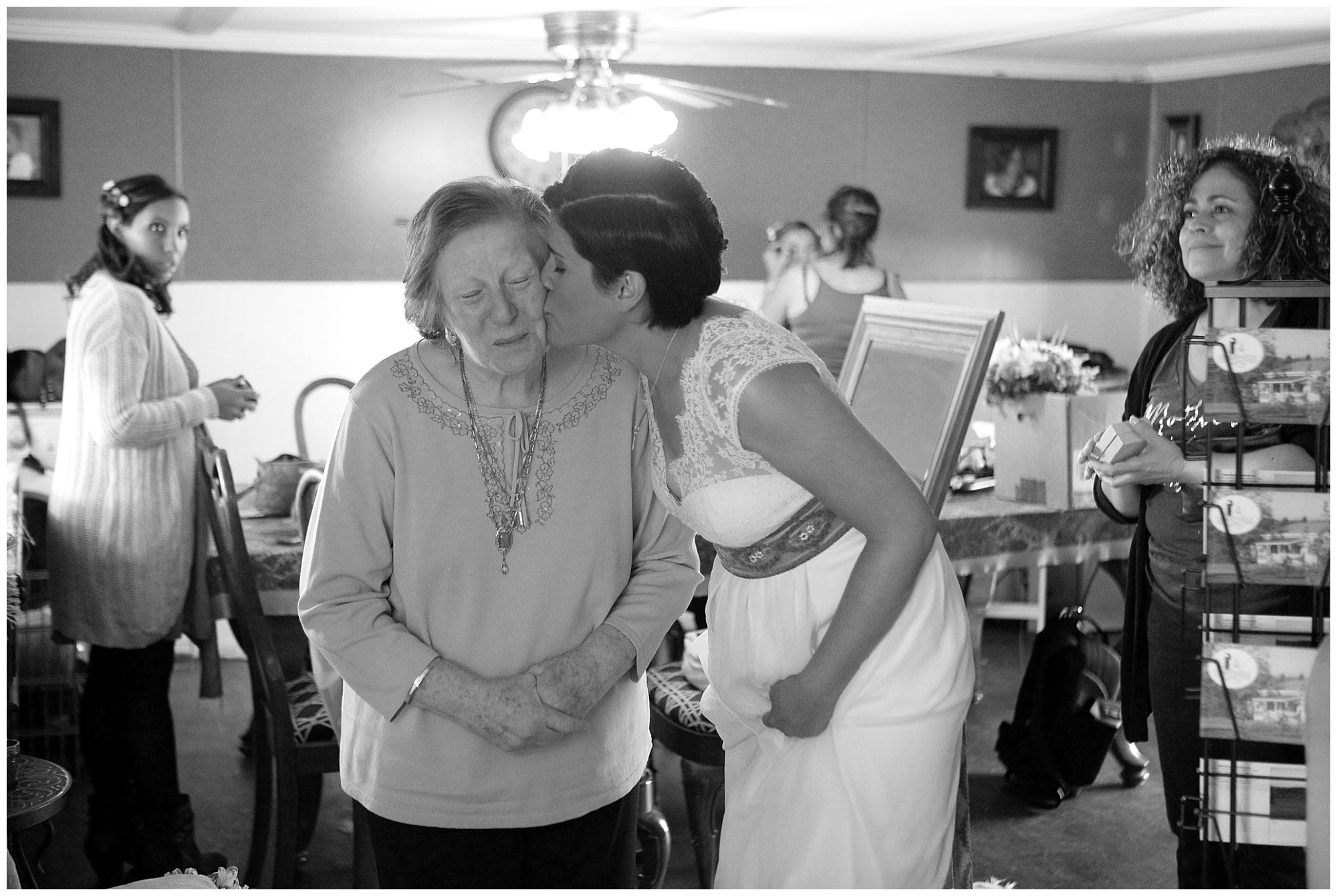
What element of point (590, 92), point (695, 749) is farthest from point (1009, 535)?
point (590, 92)

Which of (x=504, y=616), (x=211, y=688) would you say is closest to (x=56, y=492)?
(x=211, y=688)

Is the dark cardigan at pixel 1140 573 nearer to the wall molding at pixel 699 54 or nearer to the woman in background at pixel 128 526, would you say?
the woman in background at pixel 128 526

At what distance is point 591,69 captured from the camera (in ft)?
17.3

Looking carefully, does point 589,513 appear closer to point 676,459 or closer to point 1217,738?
point 676,459

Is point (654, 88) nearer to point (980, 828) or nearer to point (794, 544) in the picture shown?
point (980, 828)

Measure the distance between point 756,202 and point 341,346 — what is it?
2.42 meters

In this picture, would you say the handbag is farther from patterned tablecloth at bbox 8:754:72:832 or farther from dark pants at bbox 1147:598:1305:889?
dark pants at bbox 1147:598:1305:889

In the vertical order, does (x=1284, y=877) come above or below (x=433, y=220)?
below

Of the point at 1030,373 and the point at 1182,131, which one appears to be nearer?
the point at 1030,373

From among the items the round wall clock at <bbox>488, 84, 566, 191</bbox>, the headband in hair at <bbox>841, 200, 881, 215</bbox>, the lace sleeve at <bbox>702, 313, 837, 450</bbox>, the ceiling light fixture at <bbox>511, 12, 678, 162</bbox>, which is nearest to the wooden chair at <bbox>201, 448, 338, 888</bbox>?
the lace sleeve at <bbox>702, 313, 837, 450</bbox>

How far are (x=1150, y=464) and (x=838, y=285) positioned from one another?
3660 millimetres

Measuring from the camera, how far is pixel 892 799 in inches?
69.8

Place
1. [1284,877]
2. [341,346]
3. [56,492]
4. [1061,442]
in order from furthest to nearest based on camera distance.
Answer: [341,346]
[1061,442]
[56,492]
[1284,877]

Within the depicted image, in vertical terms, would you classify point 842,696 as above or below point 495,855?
above
